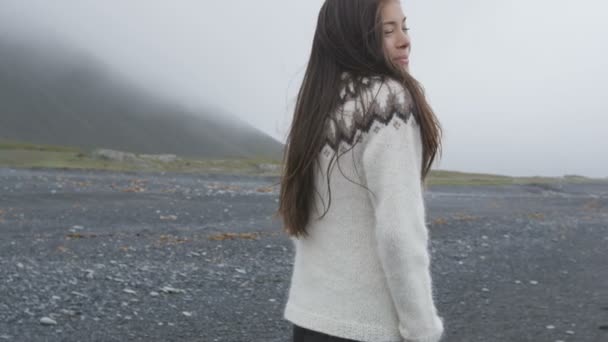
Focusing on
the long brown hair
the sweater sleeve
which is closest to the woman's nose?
the long brown hair

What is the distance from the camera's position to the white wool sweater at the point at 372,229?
110 inches

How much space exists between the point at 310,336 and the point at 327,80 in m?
1.09

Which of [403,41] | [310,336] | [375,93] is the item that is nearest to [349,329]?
[310,336]

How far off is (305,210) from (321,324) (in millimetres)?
486

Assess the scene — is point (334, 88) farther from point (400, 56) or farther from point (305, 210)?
point (305, 210)

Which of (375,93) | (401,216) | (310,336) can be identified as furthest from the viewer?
(310,336)

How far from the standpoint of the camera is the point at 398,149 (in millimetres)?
2818

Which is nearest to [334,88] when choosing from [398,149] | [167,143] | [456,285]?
[398,149]

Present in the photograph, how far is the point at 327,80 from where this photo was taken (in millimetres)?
3066

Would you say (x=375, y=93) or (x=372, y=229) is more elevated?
(x=375, y=93)

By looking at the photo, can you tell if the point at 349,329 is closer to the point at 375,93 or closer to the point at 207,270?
the point at 375,93

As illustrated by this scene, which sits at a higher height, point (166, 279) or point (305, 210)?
point (305, 210)

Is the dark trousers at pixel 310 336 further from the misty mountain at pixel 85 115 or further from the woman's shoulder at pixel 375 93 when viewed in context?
the misty mountain at pixel 85 115

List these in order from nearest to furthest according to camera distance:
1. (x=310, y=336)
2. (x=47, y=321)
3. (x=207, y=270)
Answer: (x=310, y=336), (x=47, y=321), (x=207, y=270)
